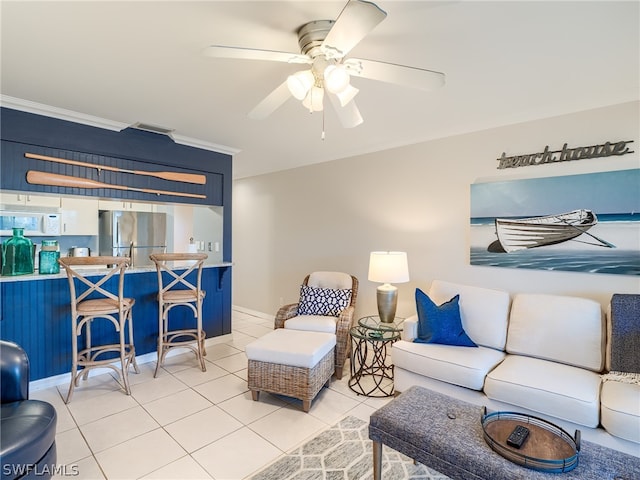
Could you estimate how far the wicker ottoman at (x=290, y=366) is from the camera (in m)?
2.51

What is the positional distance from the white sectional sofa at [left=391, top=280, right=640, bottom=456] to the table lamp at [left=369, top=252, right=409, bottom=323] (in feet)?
0.89

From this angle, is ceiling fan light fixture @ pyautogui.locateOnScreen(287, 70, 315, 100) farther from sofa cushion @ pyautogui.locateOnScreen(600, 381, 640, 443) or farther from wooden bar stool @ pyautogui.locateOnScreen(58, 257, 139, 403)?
sofa cushion @ pyautogui.locateOnScreen(600, 381, 640, 443)

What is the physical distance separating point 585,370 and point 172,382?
10.9ft

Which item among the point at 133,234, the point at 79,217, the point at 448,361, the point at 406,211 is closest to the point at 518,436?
the point at 448,361

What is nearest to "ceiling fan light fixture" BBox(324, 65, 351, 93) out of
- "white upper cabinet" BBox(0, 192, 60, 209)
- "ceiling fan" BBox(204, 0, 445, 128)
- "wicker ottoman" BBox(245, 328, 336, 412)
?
"ceiling fan" BBox(204, 0, 445, 128)

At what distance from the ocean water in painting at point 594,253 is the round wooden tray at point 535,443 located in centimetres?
153

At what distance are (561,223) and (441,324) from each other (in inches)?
49.3

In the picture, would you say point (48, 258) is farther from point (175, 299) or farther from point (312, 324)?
point (312, 324)

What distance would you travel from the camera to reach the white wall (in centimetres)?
254

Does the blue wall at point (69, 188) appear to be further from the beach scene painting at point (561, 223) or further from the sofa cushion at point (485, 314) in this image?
the beach scene painting at point (561, 223)

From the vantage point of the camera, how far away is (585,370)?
2250mm

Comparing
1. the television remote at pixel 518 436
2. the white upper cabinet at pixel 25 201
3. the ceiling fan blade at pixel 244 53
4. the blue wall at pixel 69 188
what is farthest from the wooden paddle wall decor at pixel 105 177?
the television remote at pixel 518 436

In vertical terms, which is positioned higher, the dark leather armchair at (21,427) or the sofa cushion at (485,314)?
the sofa cushion at (485,314)

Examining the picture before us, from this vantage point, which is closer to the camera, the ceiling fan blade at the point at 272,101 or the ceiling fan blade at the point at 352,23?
the ceiling fan blade at the point at 352,23
